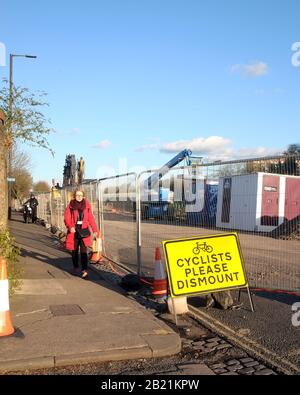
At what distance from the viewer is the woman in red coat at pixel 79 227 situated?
9.52 meters

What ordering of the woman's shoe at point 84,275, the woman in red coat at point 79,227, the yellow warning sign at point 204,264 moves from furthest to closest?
the woman in red coat at point 79,227 → the woman's shoe at point 84,275 → the yellow warning sign at point 204,264

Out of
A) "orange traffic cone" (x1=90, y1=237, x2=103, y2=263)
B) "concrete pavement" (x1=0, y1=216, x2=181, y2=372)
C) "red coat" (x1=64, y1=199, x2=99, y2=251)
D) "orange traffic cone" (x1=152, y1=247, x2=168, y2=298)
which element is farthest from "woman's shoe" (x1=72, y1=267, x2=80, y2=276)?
"orange traffic cone" (x1=152, y1=247, x2=168, y2=298)

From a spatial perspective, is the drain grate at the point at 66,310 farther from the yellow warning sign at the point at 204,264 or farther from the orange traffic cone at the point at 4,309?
the yellow warning sign at the point at 204,264

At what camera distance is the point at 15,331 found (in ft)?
18.2

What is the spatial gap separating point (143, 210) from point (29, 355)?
17.2 ft

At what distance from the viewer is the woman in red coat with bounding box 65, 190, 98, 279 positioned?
31.2 feet

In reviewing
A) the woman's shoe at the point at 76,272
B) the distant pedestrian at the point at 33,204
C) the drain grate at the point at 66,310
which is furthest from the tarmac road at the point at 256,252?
the distant pedestrian at the point at 33,204

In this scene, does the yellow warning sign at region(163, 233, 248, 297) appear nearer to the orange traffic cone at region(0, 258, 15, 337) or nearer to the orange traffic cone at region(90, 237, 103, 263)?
the orange traffic cone at region(0, 258, 15, 337)

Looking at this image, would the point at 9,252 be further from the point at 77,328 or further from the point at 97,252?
the point at 97,252

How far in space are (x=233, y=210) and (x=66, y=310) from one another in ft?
11.2

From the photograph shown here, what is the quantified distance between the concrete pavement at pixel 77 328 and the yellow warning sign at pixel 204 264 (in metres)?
0.70

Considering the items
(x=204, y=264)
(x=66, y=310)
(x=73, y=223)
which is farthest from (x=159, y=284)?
(x=73, y=223)
